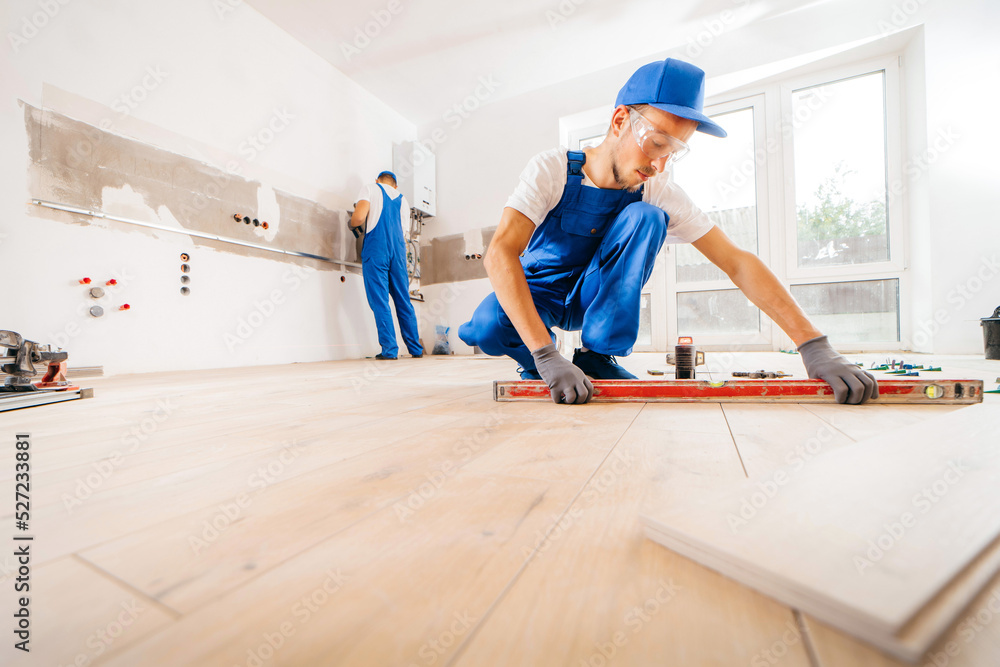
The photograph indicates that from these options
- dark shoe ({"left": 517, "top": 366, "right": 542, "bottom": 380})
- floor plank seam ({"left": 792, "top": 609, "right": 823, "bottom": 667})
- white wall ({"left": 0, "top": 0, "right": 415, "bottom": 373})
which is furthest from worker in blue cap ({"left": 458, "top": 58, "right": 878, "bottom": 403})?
white wall ({"left": 0, "top": 0, "right": 415, "bottom": 373})

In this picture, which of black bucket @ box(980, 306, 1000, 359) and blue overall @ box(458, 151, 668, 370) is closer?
blue overall @ box(458, 151, 668, 370)

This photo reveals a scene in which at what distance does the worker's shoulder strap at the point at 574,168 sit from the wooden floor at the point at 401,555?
950 millimetres

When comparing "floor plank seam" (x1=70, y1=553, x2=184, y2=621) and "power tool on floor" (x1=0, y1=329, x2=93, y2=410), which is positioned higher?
"power tool on floor" (x1=0, y1=329, x2=93, y2=410)

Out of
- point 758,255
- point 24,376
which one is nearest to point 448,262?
point 758,255

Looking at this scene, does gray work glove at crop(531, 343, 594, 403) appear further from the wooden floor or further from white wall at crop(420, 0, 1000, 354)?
white wall at crop(420, 0, 1000, 354)

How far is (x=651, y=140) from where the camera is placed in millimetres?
1410

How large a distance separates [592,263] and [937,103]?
387cm

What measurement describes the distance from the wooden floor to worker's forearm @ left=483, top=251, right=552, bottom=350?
1.42 ft

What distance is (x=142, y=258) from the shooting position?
9.19 feet

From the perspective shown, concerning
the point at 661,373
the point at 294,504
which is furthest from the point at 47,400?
the point at 661,373

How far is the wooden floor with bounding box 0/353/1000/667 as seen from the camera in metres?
0.29

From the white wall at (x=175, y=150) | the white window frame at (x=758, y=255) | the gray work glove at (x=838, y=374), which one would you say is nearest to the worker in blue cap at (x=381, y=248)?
the white wall at (x=175, y=150)

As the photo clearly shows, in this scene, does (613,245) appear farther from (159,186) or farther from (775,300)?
(159,186)

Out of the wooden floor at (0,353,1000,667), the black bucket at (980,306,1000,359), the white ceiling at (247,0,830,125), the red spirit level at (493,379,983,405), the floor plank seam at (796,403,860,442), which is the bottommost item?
the floor plank seam at (796,403,860,442)
